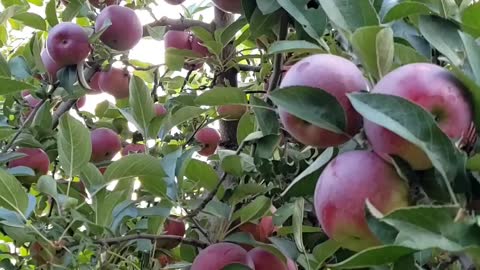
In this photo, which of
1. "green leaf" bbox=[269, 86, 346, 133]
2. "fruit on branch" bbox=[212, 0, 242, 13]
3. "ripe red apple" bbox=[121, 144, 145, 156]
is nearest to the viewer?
"green leaf" bbox=[269, 86, 346, 133]

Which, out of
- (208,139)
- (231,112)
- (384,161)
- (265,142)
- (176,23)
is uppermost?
(384,161)

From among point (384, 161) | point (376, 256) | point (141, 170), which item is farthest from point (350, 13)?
point (141, 170)

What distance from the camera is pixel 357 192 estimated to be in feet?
1.84

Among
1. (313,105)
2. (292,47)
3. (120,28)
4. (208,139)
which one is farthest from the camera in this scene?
(208,139)

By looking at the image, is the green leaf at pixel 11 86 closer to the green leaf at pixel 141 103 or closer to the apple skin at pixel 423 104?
the green leaf at pixel 141 103

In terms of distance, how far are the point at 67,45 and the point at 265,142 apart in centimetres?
53

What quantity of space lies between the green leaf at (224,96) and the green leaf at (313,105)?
0.67 feet

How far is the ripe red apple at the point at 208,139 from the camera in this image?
1525 mm

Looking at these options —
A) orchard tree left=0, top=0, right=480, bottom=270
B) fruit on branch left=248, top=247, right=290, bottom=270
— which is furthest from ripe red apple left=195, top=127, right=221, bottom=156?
fruit on branch left=248, top=247, right=290, bottom=270

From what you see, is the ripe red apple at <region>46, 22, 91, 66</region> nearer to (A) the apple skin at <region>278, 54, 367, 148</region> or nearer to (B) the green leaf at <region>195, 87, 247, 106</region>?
(B) the green leaf at <region>195, 87, 247, 106</region>

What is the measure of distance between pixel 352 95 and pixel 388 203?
93mm

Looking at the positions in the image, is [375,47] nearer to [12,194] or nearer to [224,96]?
[224,96]

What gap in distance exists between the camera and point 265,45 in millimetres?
1166

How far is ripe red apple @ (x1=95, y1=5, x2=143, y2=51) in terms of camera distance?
1.28 meters
